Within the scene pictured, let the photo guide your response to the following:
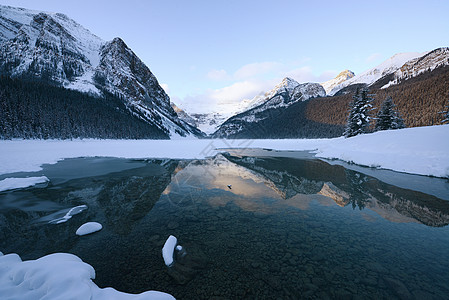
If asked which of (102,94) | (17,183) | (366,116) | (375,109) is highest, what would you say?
(102,94)

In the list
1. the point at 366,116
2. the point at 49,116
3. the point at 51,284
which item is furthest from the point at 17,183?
the point at 49,116

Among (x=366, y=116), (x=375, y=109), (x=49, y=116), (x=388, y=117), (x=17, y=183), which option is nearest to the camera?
(x=17, y=183)

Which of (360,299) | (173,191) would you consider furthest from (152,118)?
(360,299)

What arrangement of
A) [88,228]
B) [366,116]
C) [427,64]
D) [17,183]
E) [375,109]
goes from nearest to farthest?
[88,228] → [17,183] → [366,116] → [375,109] → [427,64]

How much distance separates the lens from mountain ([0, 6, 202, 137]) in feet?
398

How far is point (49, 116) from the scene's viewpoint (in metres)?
57.7

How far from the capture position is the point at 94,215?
7516mm

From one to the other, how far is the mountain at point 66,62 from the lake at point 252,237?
135 metres

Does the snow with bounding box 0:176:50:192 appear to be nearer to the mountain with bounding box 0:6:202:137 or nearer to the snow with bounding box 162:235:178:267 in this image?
the snow with bounding box 162:235:178:267

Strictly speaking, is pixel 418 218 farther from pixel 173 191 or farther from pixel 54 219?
pixel 54 219

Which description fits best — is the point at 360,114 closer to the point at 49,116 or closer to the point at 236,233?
the point at 236,233

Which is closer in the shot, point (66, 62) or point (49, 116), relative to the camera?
point (49, 116)

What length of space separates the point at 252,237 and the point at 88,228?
6.14 meters

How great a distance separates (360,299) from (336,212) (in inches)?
195
